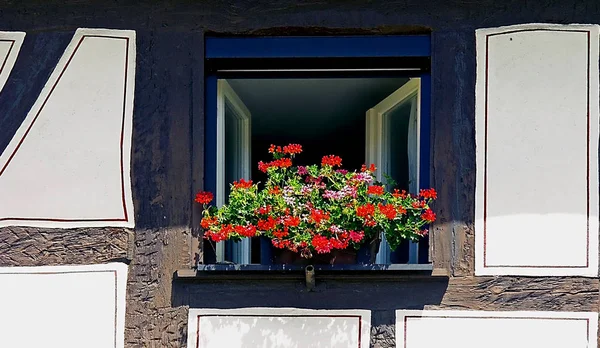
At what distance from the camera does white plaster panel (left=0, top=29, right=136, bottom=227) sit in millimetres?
3816

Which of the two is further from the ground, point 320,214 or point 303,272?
point 320,214

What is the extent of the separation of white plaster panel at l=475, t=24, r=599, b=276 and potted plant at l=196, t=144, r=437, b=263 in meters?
0.33

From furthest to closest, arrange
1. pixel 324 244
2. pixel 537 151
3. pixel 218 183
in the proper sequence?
pixel 218 183, pixel 537 151, pixel 324 244

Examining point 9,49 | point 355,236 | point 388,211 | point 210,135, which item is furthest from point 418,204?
point 9,49

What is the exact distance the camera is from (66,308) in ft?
12.4

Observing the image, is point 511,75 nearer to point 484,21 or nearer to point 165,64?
point 484,21

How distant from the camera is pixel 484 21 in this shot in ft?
12.5

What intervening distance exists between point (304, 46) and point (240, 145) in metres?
1.01

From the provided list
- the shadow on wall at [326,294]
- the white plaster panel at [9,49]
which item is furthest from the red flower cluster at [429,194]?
the white plaster panel at [9,49]

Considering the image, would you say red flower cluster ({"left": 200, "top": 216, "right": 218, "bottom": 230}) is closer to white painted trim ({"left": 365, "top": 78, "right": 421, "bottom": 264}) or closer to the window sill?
the window sill

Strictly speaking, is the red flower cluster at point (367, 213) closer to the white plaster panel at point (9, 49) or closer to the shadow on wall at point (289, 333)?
the shadow on wall at point (289, 333)

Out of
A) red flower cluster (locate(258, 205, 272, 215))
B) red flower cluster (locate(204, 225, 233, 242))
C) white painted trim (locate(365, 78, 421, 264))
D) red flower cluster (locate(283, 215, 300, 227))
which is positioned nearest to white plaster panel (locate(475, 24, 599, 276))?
white painted trim (locate(365, 78, 421, 264))

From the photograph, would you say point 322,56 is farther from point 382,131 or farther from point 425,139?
point 382,131

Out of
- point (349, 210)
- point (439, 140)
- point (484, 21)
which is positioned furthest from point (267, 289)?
point (484, 21)
